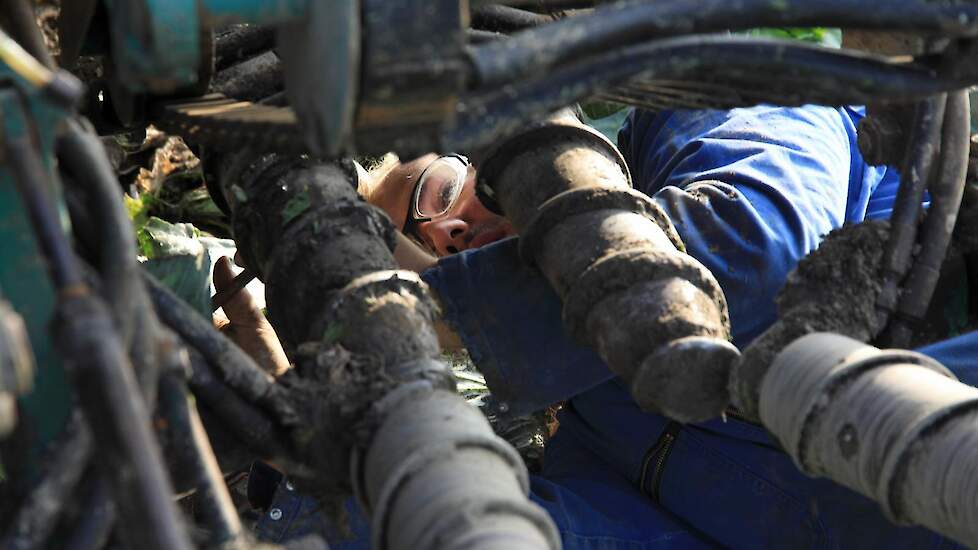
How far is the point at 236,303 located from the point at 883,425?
180 centimetres

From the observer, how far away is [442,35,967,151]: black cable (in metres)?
1.04

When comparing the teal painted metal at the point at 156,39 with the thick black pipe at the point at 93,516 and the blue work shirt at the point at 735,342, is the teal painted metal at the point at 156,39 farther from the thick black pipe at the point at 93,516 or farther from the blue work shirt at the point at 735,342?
the blue work shirt at the point at 735,342

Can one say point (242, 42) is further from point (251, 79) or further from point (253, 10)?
point (253, 10)

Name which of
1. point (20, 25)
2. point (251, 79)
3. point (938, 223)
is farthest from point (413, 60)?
point (938, 223)

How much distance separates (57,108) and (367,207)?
0.63 m

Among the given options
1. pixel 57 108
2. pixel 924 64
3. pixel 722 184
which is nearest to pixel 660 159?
pixel 722 184

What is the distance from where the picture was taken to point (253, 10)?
1002mm

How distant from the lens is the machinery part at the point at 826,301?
4.26ft

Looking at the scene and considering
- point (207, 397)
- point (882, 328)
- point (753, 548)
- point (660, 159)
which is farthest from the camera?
point (660, 159)

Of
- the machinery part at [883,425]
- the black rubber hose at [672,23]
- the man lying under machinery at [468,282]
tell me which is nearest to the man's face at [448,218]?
the man lying under machinery at [468,282]

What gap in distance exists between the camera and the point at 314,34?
38.8 inches

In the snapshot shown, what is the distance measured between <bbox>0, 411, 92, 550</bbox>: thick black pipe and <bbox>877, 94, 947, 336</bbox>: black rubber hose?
1.00 meters

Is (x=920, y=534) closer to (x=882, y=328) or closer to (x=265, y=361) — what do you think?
(x=882, y=328)

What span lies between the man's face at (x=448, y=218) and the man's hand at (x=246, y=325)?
39 centimetres
